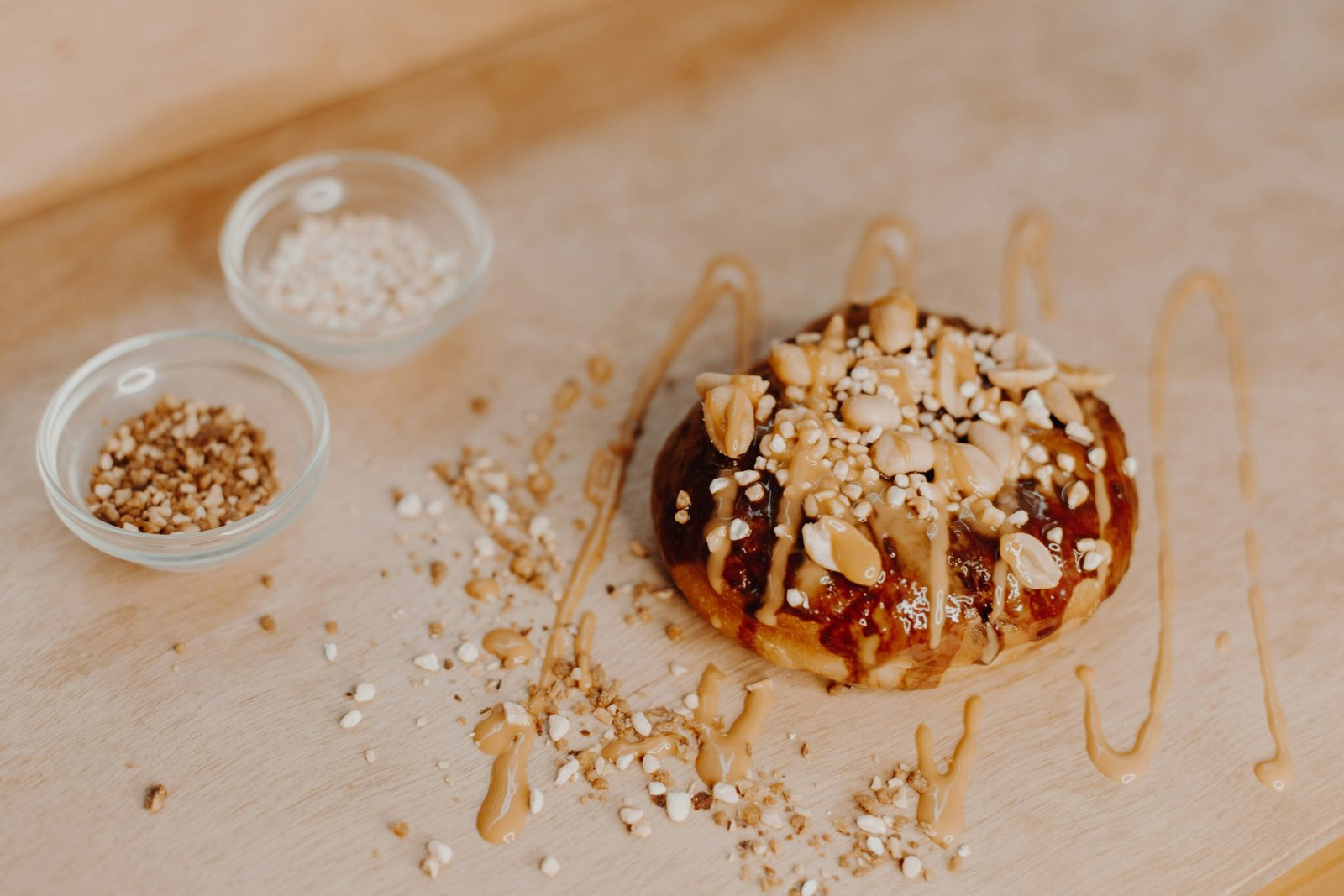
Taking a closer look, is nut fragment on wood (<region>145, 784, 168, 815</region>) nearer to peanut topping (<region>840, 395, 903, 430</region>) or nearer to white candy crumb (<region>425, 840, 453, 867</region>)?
white candy crumb (<region>425, 840, 453, 867</region>)

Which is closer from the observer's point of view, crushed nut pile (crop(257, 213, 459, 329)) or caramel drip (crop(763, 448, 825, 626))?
caramel drip (crop(763, 448, 825, 626))

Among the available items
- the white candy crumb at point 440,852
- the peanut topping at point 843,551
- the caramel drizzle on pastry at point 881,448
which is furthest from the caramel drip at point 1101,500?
the white candy crumb at point 440,852

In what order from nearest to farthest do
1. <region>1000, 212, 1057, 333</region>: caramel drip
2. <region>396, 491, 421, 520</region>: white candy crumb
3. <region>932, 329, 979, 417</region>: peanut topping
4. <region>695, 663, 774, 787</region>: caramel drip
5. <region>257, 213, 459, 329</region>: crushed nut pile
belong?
<region>695, 663, 774, 787</region>: caramel drip < <region>932, 329, 979, 417</region>: peanut topping < <region>396, 491, 421, 520</region>: white candy crumb < <region>257, 213, 459, 329</region>: crushed nut pile < <region>1000, 212, 1057, 333</region>: caramel drip

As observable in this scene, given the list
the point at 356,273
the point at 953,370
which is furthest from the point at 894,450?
the point at 356,273

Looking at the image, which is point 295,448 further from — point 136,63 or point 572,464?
point 136,63

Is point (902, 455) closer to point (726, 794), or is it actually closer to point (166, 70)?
point (726, 794)

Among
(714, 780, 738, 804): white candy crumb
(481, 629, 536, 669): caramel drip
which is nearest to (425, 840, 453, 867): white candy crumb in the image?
(481, 629, 536, 669): caramel drip
